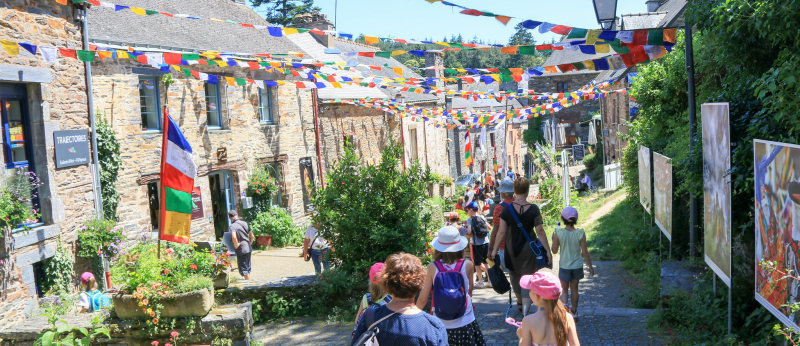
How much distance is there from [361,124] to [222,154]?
715 centimetres

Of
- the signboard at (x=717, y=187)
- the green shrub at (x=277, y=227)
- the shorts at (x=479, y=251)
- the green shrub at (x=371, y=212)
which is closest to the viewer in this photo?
the signboard at (x=717, y=187)

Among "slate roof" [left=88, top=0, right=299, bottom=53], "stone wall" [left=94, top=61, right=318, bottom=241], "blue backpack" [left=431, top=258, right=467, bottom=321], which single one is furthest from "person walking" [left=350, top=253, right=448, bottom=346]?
"slate roof" [left=88, top=0, right=299, bottom=53]

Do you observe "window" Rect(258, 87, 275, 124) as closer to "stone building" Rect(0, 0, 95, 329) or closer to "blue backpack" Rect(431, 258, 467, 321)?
"stone building" Rect(0, 0, 95, 329)

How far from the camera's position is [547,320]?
12.0ft

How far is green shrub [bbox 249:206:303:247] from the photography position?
1603 cm

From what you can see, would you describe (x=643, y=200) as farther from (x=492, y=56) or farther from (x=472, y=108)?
(x=492, y=56)

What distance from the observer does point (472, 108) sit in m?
41.0

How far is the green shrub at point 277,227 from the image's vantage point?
1603 cm

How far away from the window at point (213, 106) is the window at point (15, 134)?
6453mm

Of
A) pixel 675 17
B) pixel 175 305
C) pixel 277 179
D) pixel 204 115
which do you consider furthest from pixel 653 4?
pixel 175 305

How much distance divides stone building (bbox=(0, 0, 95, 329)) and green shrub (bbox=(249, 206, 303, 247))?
21.1 feet

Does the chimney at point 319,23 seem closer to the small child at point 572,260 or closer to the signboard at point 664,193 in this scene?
the signboard at point 664,193

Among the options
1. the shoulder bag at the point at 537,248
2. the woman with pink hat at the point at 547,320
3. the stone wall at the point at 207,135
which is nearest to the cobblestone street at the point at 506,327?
the shoulder bag at the point at 537,248

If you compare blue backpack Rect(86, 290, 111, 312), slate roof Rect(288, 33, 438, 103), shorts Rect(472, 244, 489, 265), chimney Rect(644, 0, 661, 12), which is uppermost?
chimney Rect(644, 0, 661, 12)
